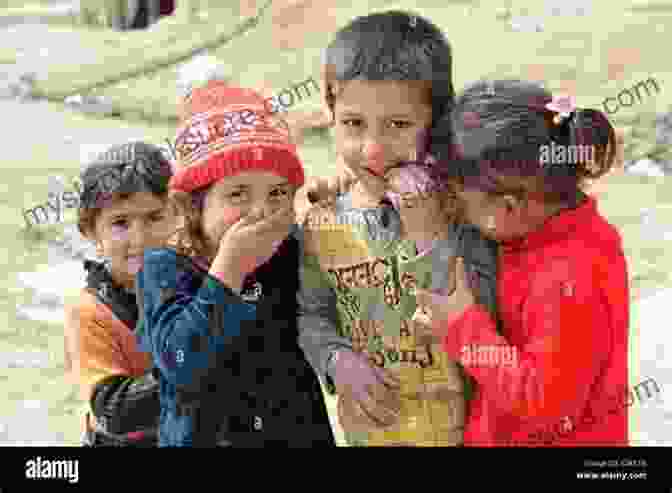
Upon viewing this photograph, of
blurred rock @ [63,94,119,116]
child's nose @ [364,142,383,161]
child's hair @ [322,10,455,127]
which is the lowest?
child's nose @ [364,142,383,161]

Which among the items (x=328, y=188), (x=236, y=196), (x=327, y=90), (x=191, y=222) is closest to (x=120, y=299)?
(x=191, y=222)

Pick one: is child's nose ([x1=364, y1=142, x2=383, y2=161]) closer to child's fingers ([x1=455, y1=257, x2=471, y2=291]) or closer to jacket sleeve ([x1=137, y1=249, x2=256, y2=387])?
child's fingers ([x1=455, y1=257, x2=471, y2=291])

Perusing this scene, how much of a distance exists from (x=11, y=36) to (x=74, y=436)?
84cm

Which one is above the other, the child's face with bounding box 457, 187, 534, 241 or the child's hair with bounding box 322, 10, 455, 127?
the child's hair with bounding box 322, 10, 455, 127

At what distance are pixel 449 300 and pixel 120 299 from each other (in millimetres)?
612

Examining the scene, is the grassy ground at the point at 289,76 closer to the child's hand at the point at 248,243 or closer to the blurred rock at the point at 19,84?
the blurred rock at the point at 19,84

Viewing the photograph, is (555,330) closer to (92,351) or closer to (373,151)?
(373,151)

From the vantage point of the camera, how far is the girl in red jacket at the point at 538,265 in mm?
2033

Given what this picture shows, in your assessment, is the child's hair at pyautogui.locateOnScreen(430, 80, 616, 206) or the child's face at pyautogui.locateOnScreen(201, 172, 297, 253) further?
the child's face at pyautogui.locateOnScreen(201, 172, 297, 253)

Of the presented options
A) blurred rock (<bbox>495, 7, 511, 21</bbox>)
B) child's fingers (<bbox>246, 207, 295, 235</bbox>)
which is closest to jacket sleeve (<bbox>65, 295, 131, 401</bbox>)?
child's fingers (<bbox>246, 207, 295, 235</bbox>)

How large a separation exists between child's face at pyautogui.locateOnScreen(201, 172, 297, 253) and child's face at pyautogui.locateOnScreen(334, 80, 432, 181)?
0.14m

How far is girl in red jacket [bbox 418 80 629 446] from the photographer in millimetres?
2033

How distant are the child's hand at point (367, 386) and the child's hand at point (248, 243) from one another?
0.22 meters

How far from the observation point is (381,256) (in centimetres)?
216
